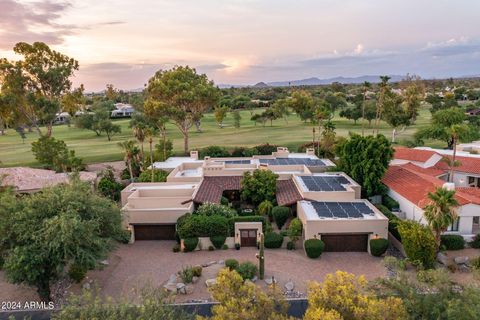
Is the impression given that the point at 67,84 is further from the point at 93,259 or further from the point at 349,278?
the point at 349,278

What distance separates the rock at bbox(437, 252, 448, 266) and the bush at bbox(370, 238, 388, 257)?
337cm

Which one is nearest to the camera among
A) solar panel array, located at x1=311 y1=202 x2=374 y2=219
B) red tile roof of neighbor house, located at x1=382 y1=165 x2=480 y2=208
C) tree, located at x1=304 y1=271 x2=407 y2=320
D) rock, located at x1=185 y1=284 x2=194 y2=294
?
tree, located at x1=304 y1=271 x2=407 y2=320

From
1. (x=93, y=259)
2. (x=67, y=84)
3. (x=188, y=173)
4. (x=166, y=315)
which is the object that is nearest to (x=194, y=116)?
(x=67, y=84)

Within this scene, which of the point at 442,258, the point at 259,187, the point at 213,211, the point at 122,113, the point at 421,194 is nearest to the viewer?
the point at 442,258

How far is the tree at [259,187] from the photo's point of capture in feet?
111

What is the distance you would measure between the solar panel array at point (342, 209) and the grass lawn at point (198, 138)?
3149 centimetres

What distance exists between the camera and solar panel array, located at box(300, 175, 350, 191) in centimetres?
3259

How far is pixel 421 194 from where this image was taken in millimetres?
30328

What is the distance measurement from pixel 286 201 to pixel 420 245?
1133 centimetres

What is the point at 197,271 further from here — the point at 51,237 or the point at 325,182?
the point at 325,182

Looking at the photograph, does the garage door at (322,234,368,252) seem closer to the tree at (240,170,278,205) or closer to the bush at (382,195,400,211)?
the bush at (382,195,400,211)

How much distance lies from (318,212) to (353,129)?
180ft

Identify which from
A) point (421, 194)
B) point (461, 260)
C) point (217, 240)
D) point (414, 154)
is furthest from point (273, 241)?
point (414, 154)

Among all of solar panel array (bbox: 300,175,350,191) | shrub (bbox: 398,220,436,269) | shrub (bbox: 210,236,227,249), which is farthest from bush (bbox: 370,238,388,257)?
shrub (bbox: 210,236,227,249)
